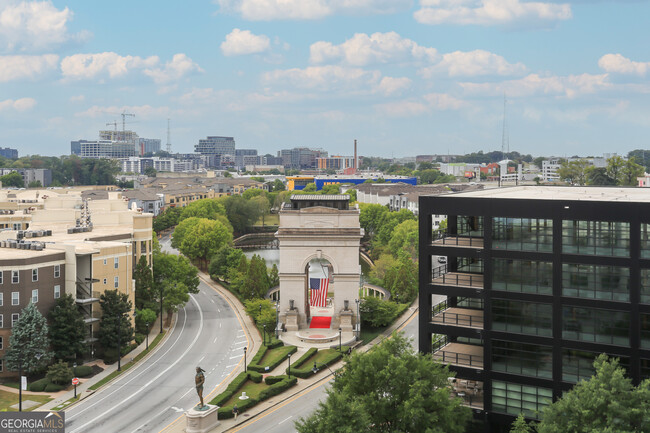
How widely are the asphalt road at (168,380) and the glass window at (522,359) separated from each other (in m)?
22.9

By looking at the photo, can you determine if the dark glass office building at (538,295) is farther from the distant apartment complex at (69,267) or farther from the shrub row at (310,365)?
the distant apartment complex at (69,267)

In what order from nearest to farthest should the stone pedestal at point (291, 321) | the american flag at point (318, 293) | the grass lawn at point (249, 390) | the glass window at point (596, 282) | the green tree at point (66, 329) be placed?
A: the glass window at point (596, 282), the grass lawn at point (249, 390), the green tree at point (66, 329), the stone pedestal at point (291, 321), the american flag at point (318, 293)

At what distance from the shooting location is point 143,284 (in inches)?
2906

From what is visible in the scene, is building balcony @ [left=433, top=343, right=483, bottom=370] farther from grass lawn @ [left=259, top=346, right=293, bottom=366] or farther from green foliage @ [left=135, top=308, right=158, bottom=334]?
green foliage @ [left=135, top=308, right=158, bottom=334]

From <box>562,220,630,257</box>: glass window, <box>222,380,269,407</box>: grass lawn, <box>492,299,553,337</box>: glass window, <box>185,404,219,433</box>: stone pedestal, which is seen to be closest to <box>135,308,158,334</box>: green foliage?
Answer: <box>222,380,269,407</box>: grass lawn

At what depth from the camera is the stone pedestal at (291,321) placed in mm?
69812

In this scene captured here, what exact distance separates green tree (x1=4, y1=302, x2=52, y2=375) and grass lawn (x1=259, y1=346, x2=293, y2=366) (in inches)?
697

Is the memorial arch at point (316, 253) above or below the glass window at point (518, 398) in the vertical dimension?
above

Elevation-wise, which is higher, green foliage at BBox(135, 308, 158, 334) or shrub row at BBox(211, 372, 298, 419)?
green foliage at BBox(135, 308, 158, 334)

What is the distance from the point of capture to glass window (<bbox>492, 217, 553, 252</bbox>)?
1548 inches

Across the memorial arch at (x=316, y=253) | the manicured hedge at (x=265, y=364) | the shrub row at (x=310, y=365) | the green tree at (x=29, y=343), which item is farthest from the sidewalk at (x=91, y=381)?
the shrub row at (x=310, y=365)

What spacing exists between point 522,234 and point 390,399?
12.4 metres

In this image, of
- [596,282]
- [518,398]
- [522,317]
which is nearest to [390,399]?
[518,398]

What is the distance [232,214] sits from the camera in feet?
555
